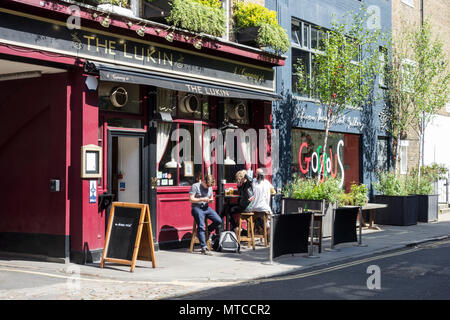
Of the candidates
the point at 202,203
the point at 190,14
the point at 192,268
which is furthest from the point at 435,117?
the point at 192,268

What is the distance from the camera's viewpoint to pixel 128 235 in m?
9.98

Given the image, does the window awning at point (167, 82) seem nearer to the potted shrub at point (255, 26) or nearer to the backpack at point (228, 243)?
the potted shrub at point (255, 26)

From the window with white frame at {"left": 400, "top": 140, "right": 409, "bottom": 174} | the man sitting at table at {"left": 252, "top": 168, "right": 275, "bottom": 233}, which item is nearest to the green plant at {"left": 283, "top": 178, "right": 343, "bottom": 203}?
the man sitting at table at {"left": 252, "top": 168, "right": 275, "bottom": 233}

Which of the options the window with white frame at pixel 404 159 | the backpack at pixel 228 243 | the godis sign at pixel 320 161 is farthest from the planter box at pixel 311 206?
Result: the window with white frame at pixel 404 159

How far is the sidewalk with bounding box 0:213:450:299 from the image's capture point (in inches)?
352

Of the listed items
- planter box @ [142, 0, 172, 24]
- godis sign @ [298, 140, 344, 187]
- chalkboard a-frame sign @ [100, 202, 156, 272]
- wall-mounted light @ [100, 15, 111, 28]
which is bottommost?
chalkboard a-frame sign @ [100, 202, 156, 272]

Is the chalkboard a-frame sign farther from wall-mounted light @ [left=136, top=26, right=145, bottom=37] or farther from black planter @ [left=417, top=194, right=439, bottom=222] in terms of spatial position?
black planter @ [left=417, top=194, right=439, bottom=222]

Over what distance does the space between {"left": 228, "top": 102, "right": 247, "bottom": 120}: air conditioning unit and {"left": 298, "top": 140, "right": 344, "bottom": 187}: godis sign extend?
2837 mm

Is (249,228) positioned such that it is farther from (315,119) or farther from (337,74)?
(315,119)

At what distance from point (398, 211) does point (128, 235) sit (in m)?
10.9

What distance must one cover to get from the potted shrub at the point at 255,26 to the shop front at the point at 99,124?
27.4 inches

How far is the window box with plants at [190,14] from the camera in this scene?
12.0 m

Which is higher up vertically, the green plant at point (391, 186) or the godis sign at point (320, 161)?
the godis sign at point (320, 161)

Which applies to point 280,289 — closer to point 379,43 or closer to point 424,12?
point 379,43
